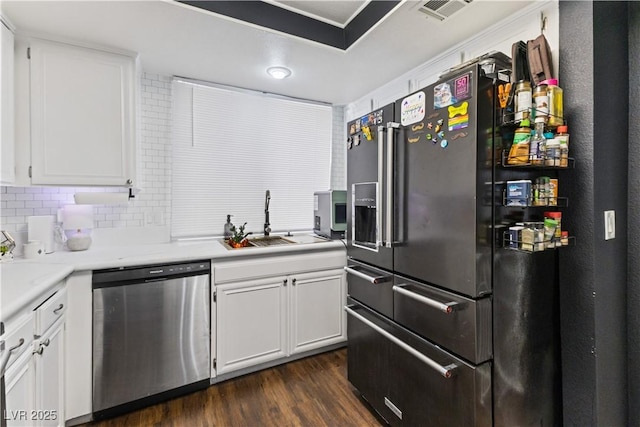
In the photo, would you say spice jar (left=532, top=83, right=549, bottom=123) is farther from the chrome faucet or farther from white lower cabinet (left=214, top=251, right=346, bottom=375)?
the chrome faucet

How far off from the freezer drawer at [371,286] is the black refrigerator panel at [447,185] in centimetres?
14

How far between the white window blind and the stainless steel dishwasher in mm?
821

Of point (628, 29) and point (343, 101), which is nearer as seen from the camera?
point (628, 29)

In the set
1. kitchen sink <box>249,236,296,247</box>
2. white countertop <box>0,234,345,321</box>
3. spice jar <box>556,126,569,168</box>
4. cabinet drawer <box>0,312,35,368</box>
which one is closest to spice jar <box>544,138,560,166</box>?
spice jar <box>556,126,569,168</box>

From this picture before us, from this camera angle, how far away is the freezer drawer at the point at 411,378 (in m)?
1.27

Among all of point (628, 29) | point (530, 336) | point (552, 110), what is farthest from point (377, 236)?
point (628, 29)

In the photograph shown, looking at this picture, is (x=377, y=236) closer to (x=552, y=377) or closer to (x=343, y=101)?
(x=552, y=377)

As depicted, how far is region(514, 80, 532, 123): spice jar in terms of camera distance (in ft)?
4.02

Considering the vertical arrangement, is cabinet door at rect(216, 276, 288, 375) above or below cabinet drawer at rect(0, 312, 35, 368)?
below

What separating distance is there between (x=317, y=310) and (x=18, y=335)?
1.78m

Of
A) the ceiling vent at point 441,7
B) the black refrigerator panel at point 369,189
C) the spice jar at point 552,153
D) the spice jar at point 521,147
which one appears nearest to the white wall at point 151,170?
the black refrigerator panel at point 369,189

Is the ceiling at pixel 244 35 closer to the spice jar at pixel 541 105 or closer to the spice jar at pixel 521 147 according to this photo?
the spice jar at pixel 541 105

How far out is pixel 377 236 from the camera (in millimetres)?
1702

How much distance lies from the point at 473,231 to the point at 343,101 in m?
2.41
